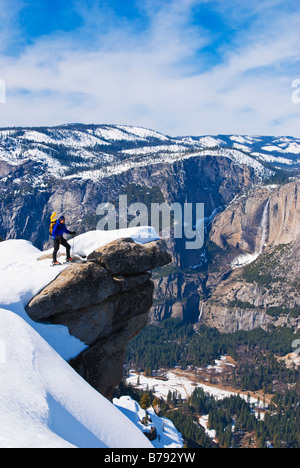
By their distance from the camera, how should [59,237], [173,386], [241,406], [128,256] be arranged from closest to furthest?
1. [59,237]
2. [128,256]
3. [241,406]
4. [173,386]

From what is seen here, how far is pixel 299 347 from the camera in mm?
191750

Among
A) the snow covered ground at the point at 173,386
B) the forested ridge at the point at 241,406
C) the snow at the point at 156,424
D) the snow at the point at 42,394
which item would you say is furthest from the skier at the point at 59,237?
the snow covered ground at the point at 173,386

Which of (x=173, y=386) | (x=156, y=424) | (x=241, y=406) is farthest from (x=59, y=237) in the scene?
(x=173, y=386)

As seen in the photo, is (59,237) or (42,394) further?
(59,237)

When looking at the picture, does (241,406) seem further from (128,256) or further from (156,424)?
(128,256)

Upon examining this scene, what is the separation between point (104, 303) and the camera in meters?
28.2

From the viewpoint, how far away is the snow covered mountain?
1439 centimetres

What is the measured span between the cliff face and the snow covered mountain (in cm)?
91

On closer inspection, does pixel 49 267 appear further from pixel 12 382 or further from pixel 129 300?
pixel 12 382

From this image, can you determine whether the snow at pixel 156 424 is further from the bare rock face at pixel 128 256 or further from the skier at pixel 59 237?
the skier at pixel 59 237

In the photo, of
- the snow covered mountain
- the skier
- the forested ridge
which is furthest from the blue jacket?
the forested ridge

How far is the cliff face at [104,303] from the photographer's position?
83.5 ft

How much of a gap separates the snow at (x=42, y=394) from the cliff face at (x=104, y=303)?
97cm
